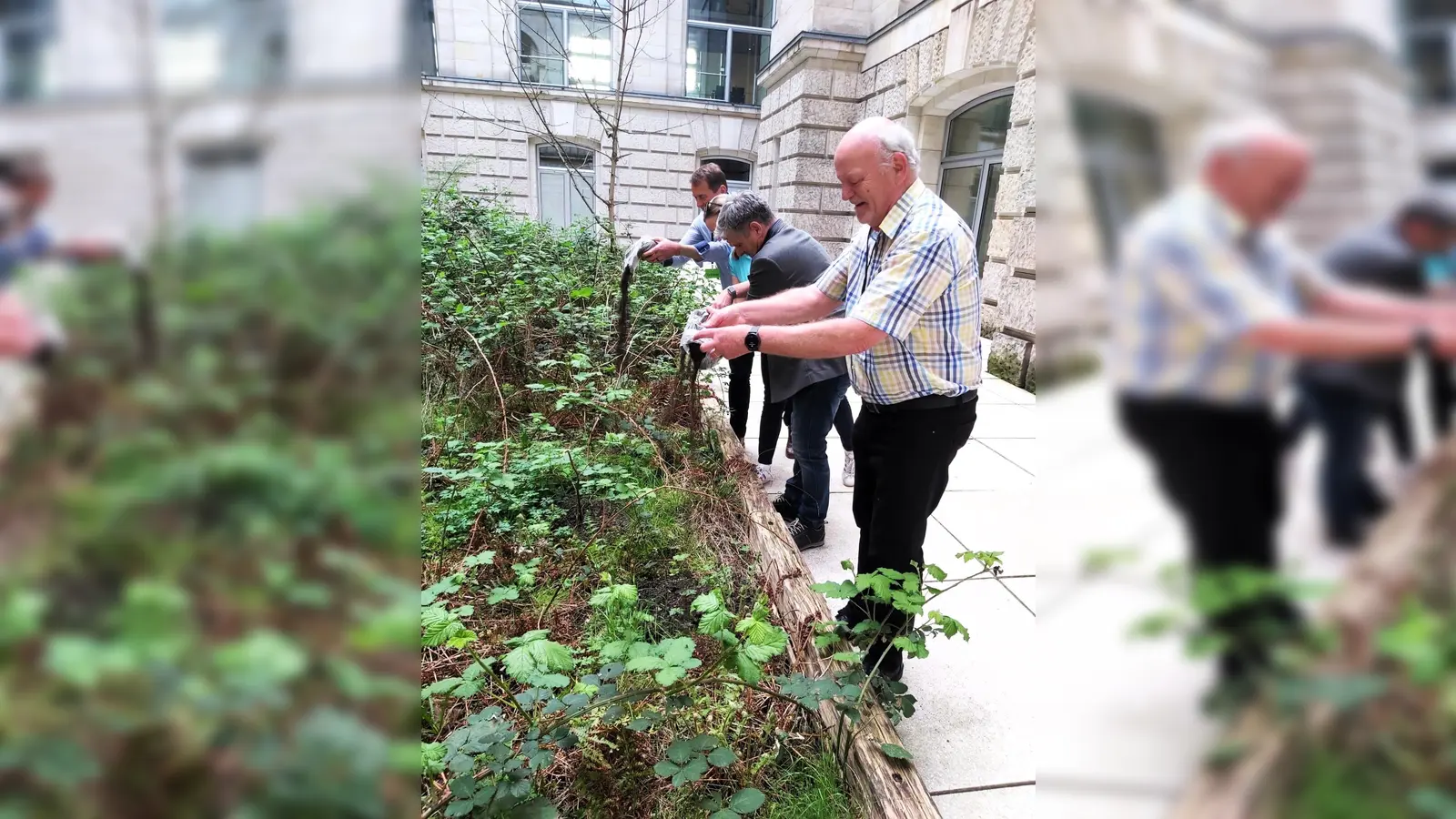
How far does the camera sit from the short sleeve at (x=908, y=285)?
1998 millimetres

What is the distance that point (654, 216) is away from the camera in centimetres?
1544

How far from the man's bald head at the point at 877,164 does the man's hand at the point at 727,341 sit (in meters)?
0.51

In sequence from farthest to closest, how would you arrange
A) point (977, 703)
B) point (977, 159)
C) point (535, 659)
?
point (977, 159) < point (977, 703) < point (535, 659)

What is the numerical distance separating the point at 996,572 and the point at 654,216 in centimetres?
1437
